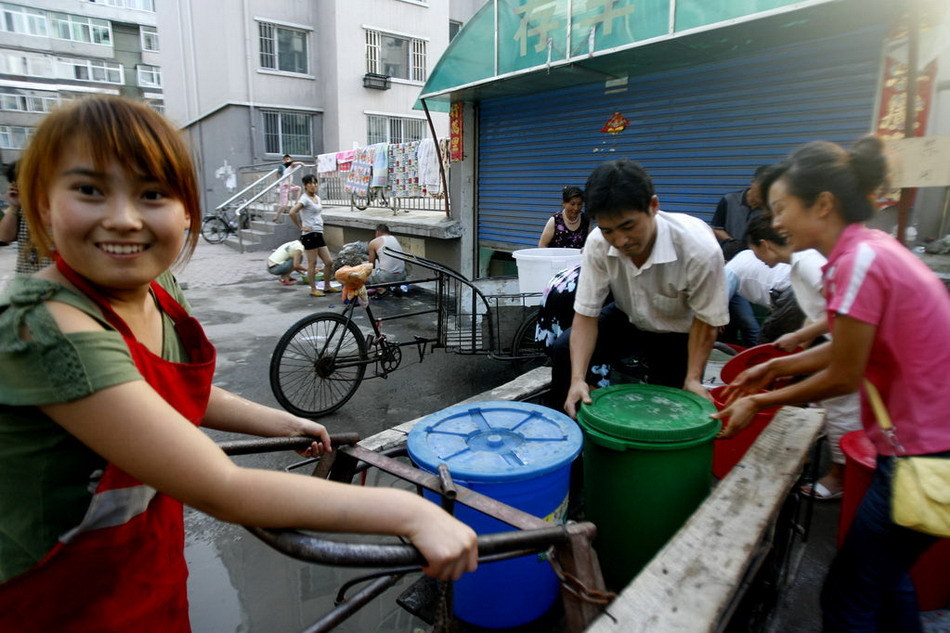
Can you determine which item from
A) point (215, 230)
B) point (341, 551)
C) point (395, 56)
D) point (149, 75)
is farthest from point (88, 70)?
point (341, 551)

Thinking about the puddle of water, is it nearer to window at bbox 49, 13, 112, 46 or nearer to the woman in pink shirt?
the woman in pink shirt

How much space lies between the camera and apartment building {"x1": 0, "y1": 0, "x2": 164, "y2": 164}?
112 feet

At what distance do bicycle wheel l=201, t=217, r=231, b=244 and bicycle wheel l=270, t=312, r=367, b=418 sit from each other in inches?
566

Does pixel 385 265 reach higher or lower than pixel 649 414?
lower

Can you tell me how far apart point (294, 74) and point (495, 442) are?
836 inches

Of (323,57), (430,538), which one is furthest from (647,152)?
(323,57)

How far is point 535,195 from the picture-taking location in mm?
8250

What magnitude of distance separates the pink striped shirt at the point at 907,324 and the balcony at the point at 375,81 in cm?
2075

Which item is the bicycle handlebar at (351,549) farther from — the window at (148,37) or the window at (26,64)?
the window at (148,37)

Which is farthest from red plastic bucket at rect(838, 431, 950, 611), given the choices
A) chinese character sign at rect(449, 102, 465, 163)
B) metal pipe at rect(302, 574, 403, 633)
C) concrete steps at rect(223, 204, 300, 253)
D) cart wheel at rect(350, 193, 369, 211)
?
concrete steps at rect(223, 204, 300, 253)

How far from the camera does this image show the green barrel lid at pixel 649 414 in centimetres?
201

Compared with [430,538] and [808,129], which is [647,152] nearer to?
[808,129]

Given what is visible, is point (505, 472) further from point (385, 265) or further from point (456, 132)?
point (456, 132)

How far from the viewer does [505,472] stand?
68.5 inches
